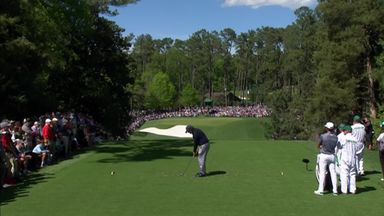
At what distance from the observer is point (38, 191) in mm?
14867

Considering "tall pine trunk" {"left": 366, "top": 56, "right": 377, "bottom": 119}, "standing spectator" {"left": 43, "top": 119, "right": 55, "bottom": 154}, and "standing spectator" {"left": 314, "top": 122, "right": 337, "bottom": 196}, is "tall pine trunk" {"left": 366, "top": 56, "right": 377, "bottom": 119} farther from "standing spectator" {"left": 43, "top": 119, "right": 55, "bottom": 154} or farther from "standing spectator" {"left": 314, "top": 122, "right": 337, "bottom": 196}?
"standing spectator" {"left": 314, "top": 122, "right": 337, "bottom": 196}

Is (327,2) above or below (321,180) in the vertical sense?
above

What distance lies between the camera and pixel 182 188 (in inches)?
594

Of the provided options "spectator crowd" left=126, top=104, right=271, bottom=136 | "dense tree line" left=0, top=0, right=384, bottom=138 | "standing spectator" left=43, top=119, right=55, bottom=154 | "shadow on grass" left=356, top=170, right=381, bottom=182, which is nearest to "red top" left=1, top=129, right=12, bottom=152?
"standing spectator" left=43, top=119, right=55, bottom=154

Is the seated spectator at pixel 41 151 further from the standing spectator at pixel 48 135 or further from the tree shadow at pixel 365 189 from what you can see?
the tree shadow at pixel 365 189

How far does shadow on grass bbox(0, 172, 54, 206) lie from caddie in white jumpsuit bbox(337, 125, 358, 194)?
814 centimetres

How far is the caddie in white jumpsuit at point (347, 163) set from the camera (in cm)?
1391

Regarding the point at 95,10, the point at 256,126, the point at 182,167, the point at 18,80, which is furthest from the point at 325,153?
the point at 256,126

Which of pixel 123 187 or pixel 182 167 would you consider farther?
pixel 182 167

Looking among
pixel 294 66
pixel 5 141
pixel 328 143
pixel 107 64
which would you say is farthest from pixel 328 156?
pixel 294 66

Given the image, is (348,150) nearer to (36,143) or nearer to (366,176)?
(366,176)

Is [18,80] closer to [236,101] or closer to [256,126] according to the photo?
[256,126]

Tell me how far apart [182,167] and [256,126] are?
57.7 meters

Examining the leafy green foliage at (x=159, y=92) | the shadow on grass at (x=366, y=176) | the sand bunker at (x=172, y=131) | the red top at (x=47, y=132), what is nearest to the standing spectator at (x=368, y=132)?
the shadow on grass at (x=366, y=176)
